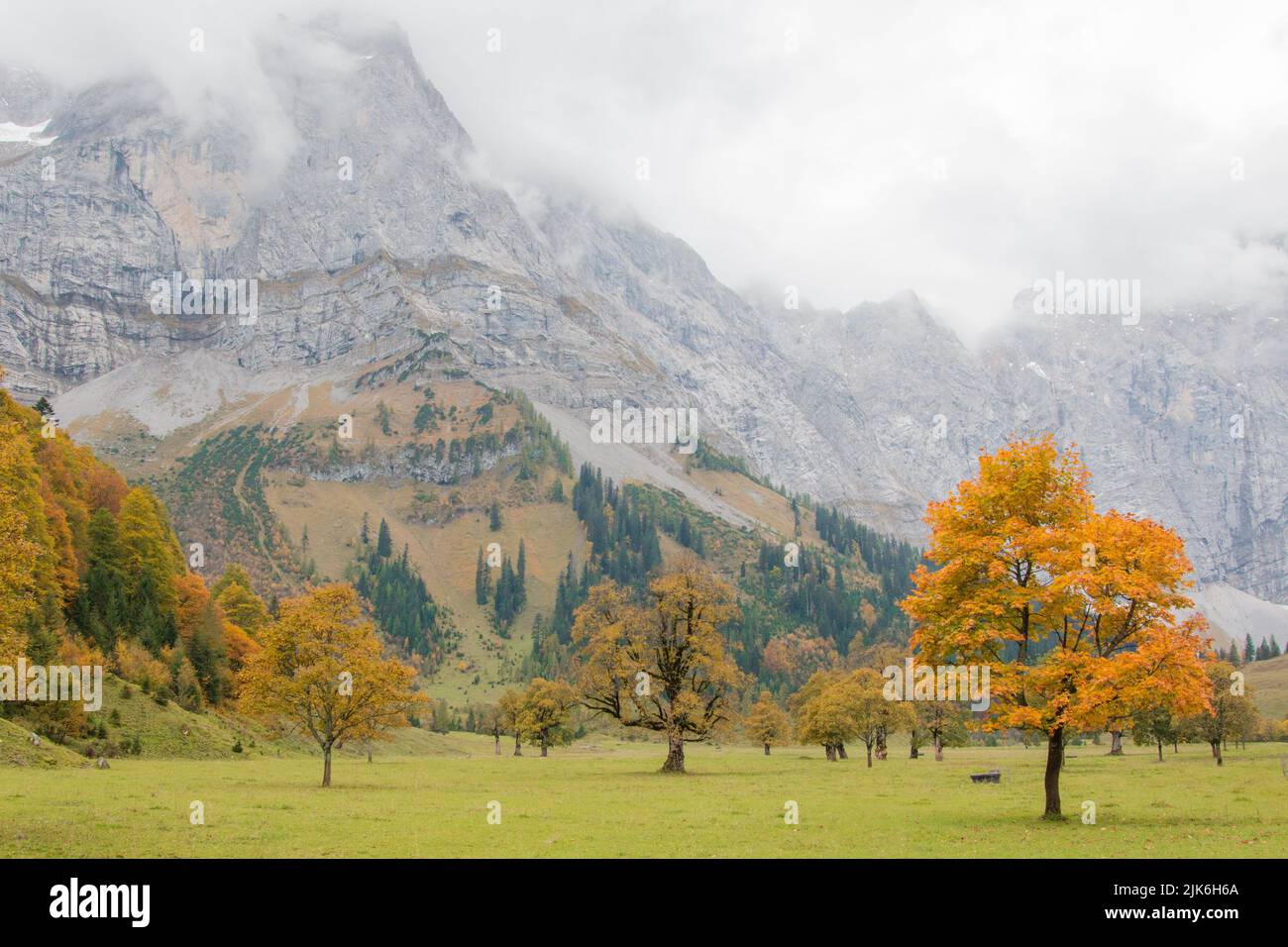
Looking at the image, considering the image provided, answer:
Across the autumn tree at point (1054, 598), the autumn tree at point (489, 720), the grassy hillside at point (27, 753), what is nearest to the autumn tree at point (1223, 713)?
the autumn tree at point (1054, 598)

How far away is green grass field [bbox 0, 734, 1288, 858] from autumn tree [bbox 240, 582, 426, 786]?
3753 millimetres

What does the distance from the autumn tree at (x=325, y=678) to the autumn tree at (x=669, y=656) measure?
16.8 metres

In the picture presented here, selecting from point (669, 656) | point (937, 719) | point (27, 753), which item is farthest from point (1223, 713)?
point (27, 753)

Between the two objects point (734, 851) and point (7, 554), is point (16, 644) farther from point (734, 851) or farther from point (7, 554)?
point (734, 851)

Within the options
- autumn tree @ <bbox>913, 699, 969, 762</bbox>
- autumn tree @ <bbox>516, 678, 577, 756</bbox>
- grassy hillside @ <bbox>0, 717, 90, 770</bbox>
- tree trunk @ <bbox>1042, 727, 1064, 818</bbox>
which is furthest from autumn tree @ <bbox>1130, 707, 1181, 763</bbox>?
grassy hillside @ <bbox>0, 717, 90, 770</bbox>

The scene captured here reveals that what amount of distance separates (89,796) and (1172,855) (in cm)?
3872

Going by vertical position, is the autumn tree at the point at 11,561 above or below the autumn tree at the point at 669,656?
above

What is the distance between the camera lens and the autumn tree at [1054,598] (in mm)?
32219

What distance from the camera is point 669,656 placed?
68250mm

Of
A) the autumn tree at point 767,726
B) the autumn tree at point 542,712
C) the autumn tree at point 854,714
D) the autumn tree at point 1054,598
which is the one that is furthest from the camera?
the autumn tree at point 542,712

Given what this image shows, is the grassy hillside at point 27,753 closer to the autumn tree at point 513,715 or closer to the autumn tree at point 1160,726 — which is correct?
the autumn tree at point 513,715

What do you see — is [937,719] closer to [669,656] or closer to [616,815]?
[669,656]

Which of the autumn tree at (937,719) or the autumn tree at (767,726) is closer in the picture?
the autumn tree at (937,719)
